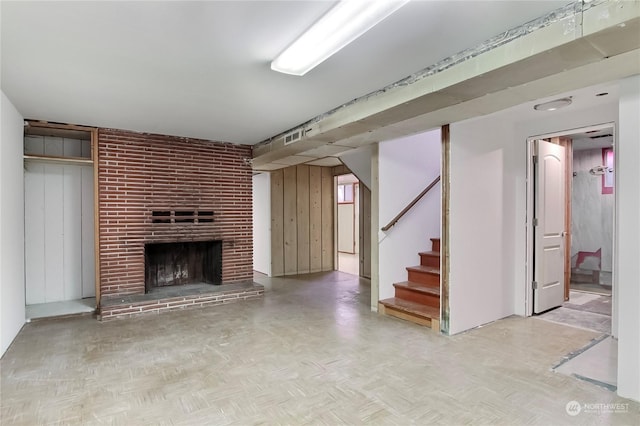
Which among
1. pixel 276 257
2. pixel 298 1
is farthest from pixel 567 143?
pixel 276 257

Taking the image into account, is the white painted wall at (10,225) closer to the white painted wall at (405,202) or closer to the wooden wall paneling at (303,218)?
the white painted wall at (405,202)

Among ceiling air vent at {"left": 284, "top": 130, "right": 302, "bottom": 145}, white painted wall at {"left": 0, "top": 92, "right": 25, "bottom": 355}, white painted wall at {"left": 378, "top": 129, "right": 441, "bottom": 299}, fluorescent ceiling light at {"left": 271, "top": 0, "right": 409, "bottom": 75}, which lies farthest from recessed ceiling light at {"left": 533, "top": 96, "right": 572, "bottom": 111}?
white painted wall at {"left": 0, "top": 92, "right": 25, "bottom": 355}

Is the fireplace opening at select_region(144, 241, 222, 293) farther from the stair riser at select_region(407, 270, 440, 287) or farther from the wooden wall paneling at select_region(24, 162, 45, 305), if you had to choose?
the stair riser at select_region(407, 270, 440, 287)

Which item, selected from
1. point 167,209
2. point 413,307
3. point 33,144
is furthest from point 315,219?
point 33,144

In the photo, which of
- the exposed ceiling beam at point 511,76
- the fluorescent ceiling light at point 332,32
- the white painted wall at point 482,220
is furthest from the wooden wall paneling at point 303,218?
the fluorescent ceiling light at point 332,32

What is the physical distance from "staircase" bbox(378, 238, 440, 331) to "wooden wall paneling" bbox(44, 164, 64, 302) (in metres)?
4.50

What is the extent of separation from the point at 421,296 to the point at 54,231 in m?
5.06

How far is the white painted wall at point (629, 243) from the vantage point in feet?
7.64

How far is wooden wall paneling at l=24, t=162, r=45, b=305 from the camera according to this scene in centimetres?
466

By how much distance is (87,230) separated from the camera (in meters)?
5.07

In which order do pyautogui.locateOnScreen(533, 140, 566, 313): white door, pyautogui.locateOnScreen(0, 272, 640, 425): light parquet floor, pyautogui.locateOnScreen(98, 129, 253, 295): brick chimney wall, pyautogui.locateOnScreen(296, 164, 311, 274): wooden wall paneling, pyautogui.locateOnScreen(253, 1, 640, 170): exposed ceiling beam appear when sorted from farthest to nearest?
1. pyautogui.locateOnScreen(296, 164, 311, 274): wooden wall paneling
2. pyautogui.locateOnScreen(98, 129, 253, 295): brick chimney wall
3. pyautogui.locateOnScreen(533, 140, 566, 313): white door
4. pyautogui.locateOnScreen(0, 272, 640, 425): light parquet floor
5. pyautogui.locateOnScreen(253, 1, 640, 170): exposed ceiling beam

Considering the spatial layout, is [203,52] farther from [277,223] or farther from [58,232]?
[277,223]

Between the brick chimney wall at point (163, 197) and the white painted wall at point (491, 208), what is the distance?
11.0ft

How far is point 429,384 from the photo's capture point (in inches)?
101
